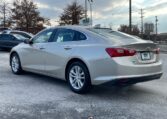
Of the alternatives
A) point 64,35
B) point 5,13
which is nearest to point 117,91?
point 64,35

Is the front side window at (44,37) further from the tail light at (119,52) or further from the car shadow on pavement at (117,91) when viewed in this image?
the tail light at (119,52)

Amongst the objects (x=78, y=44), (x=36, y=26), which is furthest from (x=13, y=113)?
(x=36, y=26)

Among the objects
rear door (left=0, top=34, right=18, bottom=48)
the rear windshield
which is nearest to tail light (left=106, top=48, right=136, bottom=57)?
the rear windshield

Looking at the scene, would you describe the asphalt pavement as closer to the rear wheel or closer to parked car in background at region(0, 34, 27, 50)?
the rear wheel

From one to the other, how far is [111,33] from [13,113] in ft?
10.2

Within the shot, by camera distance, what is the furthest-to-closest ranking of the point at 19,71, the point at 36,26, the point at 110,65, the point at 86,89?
the point at 36,26 → the point at 19,71 → the point at 86,89 → the point at 110,65

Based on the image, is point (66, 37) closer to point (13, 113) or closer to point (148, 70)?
point (148, 70)

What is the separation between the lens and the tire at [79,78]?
6.96 m

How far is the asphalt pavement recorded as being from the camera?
5.54 metres

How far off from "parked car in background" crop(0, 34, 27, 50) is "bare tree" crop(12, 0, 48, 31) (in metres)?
33.6

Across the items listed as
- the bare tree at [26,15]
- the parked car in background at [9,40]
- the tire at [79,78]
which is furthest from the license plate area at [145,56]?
the bare tree at [26,15]

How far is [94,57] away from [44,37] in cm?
229

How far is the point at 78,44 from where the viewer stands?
728cm

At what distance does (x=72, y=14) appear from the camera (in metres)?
56.8
